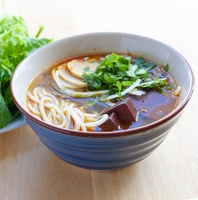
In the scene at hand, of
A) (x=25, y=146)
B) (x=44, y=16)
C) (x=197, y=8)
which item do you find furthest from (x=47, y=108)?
(x=197, y=8)

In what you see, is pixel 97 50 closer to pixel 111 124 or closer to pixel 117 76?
pixel 117 76

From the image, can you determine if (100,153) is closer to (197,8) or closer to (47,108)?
(47,108)

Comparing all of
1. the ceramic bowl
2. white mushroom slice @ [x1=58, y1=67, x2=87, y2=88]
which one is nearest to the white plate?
the ceramic bowl

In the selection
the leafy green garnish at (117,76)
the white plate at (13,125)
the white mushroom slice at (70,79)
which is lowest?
the white plate at (13,125)

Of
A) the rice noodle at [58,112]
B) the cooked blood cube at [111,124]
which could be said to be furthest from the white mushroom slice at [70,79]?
the cooked blood cube at [111,124]

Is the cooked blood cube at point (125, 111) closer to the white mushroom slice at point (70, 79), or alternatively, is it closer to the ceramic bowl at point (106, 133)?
the ceramic bowl at point (106, 133)

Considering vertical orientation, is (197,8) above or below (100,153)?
below
